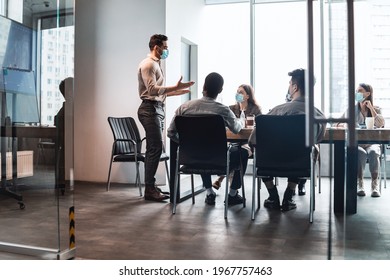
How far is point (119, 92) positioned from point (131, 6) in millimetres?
1113

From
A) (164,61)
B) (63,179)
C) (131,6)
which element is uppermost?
(131,6)

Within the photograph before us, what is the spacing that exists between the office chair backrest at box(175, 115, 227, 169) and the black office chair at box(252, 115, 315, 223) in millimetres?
301

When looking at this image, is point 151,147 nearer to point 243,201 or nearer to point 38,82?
point 243,201

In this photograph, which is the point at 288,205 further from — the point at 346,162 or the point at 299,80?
the point at 346,162

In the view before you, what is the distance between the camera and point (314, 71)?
79.1 inches

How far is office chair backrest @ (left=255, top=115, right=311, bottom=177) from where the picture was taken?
132 inches

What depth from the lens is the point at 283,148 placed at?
3439 millimetres

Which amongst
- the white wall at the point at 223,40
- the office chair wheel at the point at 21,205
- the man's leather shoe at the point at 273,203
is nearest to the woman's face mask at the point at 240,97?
the man's leather shoe at the point at 273,203

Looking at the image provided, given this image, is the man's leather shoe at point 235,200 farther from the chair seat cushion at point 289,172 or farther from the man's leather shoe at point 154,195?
the chair seat cushion at point 289,172

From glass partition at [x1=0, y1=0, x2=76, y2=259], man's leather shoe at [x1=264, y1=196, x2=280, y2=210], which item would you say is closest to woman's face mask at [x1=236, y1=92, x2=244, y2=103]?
man's leather shoe at [x1=264, y1=196, x2=280, y2=210]

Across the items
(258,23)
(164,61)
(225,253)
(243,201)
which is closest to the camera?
(225,253)

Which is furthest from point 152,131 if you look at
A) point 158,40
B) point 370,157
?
point 370,157

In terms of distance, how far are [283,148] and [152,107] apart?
152 cm
